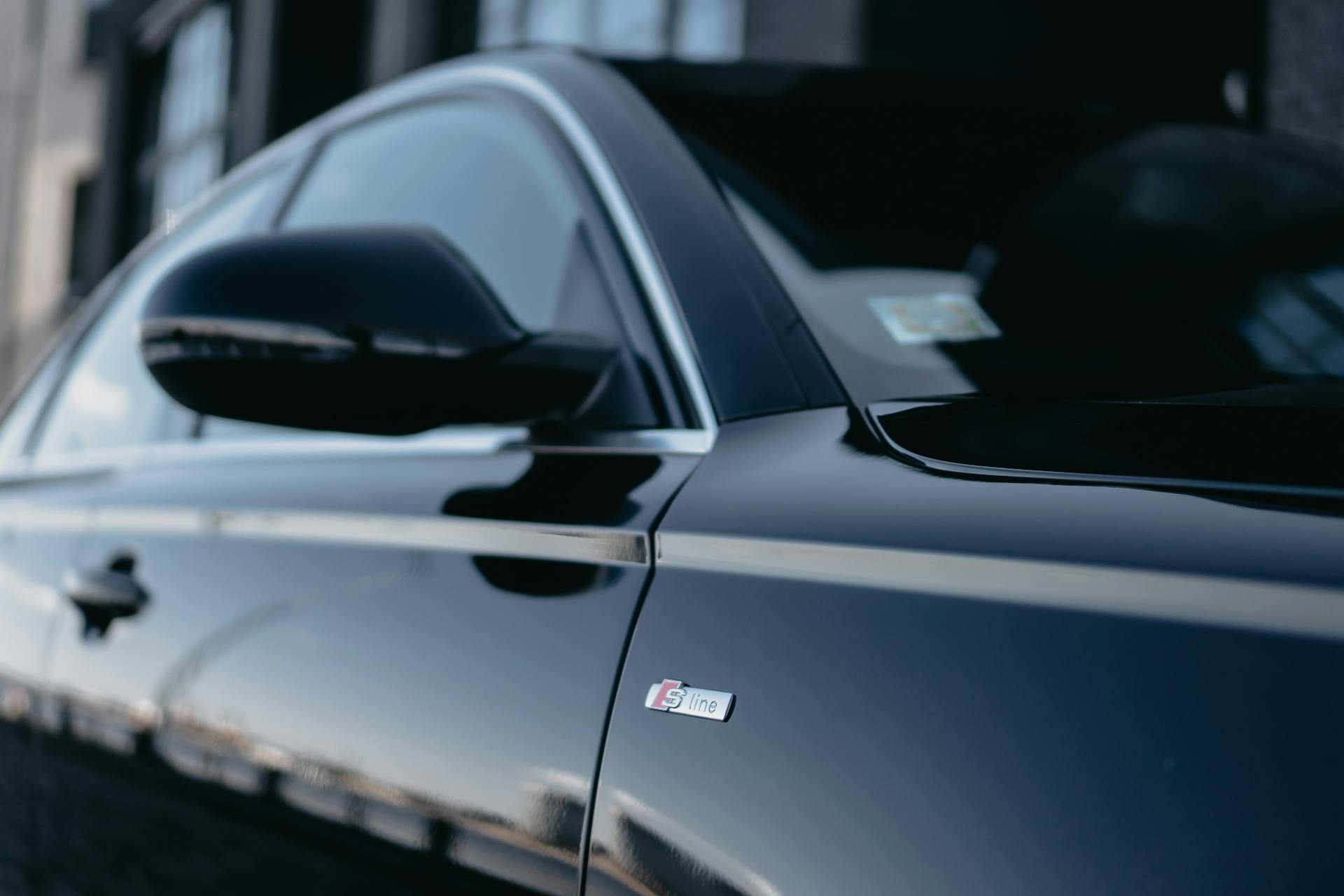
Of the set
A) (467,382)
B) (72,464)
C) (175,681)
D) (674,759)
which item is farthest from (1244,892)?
(72,464)

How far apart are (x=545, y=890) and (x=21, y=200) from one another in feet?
73.2

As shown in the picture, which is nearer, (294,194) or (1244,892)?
(1244,892)

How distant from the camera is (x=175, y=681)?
4.46 ft

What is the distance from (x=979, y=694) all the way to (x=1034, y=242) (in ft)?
2.64

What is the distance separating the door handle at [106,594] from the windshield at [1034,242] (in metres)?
0.80

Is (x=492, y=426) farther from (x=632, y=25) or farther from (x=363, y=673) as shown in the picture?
(x=632, y=25)

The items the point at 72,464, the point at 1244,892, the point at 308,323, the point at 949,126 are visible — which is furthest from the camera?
the point at 72,464

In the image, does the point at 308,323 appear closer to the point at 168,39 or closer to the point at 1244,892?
the point at 1244,892

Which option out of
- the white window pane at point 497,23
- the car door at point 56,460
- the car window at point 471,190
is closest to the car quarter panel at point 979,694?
the car window at point 471,190

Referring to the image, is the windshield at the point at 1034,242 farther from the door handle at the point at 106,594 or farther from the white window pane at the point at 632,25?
the white window pane at the point at 632,25

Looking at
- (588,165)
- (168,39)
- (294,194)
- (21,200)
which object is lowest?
(21,200)

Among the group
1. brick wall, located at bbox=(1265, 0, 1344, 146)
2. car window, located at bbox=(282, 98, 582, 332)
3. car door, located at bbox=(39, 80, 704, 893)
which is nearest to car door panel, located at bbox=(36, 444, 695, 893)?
car door, located at bbox=(39, 80, 704, 893)

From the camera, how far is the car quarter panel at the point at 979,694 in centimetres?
58

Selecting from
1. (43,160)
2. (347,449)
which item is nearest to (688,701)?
(347,449)
